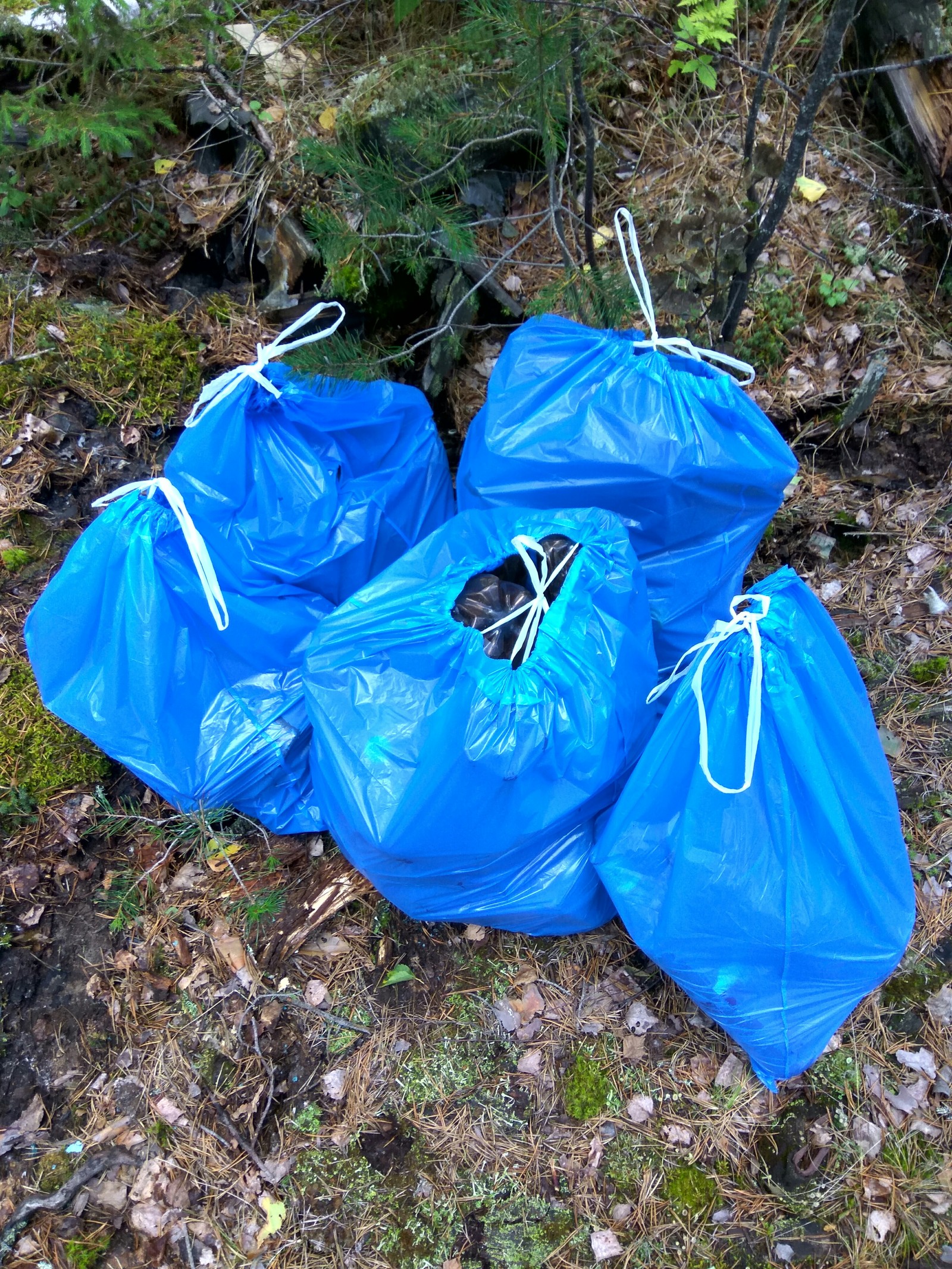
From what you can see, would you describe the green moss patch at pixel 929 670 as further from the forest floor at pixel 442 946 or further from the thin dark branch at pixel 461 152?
the thin dark branch at pixel 461 152

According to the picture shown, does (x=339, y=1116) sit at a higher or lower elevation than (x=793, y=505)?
lower

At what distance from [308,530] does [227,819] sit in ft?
2.63

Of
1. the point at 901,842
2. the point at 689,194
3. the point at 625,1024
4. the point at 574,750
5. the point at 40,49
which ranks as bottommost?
the point at 625,1024

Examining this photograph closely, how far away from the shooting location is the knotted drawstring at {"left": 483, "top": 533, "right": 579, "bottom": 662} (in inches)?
63.4

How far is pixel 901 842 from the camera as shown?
1.66 metres

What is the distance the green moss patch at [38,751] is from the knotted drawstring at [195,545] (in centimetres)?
61

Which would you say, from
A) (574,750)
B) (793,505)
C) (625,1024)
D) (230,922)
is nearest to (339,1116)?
(230,922)

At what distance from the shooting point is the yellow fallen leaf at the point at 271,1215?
169 cm

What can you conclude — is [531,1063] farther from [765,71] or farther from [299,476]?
[765,71]

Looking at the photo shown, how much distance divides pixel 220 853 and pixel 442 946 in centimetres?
63

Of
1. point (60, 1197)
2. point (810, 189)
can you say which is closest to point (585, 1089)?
point (60, 1197)

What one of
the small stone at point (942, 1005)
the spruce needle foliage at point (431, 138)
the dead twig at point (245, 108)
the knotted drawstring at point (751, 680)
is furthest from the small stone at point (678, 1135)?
the dead twig at point (245, 108)

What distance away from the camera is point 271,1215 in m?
1.70

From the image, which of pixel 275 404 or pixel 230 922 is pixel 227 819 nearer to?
pixel 230 922
